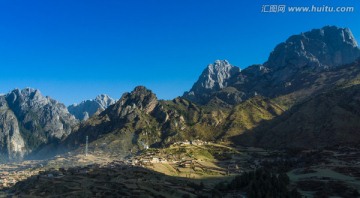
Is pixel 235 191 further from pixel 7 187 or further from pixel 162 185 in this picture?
pixel 7 187

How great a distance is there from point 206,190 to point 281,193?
37325 mm

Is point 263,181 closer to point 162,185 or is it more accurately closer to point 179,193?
point 179,193

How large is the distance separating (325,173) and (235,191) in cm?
5605

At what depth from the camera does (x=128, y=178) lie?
17462cm

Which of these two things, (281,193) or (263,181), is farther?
(263,181)

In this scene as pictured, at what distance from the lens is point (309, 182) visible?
159m

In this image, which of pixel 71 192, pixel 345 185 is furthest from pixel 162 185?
pixel 345 185

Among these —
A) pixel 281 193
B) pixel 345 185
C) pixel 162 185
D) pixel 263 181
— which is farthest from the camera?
pixel 162 185

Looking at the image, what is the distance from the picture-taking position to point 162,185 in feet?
510

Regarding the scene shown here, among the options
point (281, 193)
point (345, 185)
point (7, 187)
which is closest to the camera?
point (281, 193)

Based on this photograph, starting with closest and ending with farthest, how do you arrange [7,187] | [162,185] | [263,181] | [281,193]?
[281,193]
[263,181]
[162,185]
[7,187]

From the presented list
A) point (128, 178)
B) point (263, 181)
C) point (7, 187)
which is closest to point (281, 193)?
point (263, 181)

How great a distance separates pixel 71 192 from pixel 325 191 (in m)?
93.3

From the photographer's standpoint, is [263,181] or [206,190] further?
[206,190]
